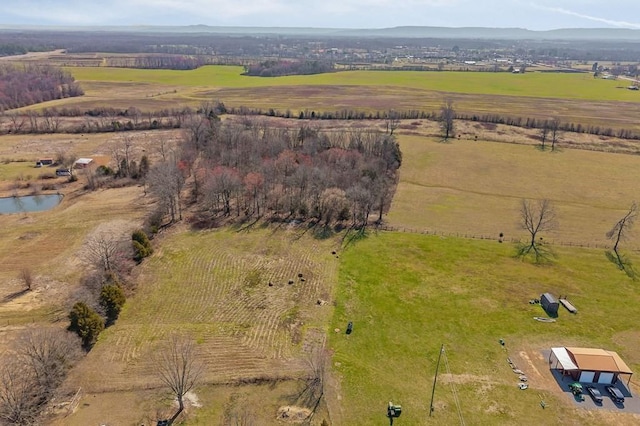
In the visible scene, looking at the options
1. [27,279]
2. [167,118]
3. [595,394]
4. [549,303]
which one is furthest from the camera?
[167,118]

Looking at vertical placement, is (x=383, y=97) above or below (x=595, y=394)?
above

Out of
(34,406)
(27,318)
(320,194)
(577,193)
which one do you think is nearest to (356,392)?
(34,406)

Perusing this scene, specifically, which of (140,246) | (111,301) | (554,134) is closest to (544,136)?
(554,134)

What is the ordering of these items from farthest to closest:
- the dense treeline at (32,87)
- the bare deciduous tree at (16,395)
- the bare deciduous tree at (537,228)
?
the dense treeline at (32,87) → the bare deciduous tree at (537,228) → the bare deciduous tree at (16,395)

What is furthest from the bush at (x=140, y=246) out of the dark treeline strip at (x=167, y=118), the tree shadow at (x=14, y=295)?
the dark treeline strip at (x=167, y=118)

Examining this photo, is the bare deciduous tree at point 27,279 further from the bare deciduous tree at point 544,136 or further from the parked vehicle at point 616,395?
the bare deciduous tree at point 544,136

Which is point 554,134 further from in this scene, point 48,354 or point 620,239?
point 48,354

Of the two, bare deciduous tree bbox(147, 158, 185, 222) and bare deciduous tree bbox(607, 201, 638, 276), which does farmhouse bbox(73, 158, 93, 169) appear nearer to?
bare deciduous tree bbox(147, 158, 185, 222)
